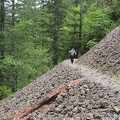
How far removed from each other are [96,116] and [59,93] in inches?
159

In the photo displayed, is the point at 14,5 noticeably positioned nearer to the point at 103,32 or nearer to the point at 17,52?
the point at 17,52

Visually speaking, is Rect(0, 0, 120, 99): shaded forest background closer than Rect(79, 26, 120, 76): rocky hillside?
No

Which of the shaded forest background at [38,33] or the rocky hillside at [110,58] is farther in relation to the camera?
the shaded forest background at [38,33]

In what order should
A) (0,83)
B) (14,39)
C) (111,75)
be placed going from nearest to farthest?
(111,75) < (14,39) < (0,83)

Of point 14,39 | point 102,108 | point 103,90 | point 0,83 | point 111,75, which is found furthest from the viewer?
point 0,83

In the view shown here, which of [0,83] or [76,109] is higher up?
[76,109]

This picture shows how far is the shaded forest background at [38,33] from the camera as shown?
22.8 meters

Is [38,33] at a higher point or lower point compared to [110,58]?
higher

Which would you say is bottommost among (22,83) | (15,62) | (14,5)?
(22,83)

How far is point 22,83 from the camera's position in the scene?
87.4 ft

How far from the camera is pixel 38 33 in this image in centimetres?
3319

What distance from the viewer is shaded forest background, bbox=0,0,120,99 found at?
74.7ft

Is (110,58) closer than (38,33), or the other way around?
(110,58)

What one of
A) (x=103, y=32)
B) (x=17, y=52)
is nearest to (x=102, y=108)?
(x=17, y=52)
